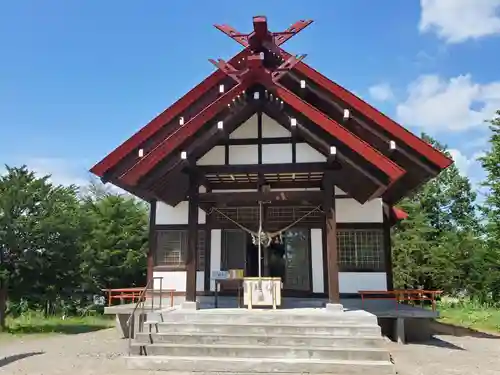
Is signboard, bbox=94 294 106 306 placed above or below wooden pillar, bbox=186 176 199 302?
below

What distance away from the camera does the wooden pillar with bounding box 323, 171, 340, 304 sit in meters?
8.20

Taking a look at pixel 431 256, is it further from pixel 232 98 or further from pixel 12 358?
pixel 12 358

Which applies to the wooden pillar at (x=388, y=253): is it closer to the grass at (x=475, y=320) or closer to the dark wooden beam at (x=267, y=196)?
the dark wooden beam at (x=267, y=196)

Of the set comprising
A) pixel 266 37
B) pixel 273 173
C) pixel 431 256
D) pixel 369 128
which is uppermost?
pixel 266 37

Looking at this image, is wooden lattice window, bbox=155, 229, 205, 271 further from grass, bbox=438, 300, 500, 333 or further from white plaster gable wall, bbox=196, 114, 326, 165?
grass, bbox=438, 300, 500, 333

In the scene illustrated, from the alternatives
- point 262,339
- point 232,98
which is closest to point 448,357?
point 262,339

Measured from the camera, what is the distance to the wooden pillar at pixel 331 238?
8.20 meters

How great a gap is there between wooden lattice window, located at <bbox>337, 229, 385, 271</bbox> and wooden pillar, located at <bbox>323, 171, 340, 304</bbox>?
2.72 metres

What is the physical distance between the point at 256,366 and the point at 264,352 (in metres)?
0.34

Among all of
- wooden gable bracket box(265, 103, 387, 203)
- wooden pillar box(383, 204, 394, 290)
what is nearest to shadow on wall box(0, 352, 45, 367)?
wooden gable bracket box(265, 103, 387, 203)

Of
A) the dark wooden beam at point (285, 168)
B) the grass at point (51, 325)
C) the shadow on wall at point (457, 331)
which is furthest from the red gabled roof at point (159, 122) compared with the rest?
the shadow on wall at point (457, 331)

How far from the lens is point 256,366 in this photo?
21.2 ft

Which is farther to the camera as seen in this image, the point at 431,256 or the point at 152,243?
the point at 431,256

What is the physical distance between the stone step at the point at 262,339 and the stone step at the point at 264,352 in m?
0.15
